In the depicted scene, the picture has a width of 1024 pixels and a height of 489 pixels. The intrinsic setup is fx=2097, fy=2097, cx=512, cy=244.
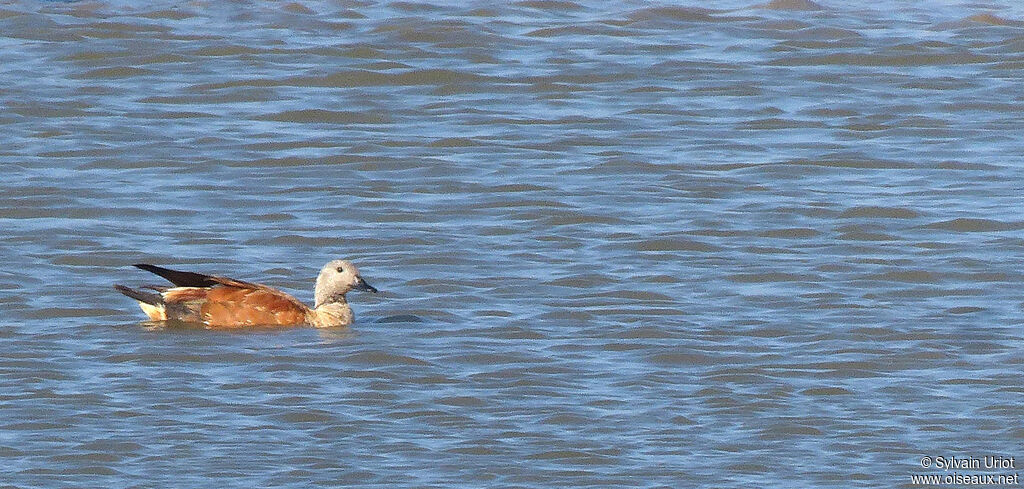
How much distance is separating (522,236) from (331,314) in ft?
5.68

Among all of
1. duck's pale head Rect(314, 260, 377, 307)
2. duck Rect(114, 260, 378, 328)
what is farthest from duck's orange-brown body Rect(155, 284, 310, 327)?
duck's pale head Rect(314, 260, 377, 307)

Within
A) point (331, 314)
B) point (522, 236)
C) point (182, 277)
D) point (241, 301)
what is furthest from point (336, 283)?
point (522, 236)

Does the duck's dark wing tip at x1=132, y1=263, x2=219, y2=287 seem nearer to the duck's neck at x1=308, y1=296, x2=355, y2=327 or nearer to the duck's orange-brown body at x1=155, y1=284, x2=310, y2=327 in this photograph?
the duck's orange-brown body at x1=155, y1=284, x2=310, y2=327

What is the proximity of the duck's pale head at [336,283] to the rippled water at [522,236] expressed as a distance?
18 centimetres

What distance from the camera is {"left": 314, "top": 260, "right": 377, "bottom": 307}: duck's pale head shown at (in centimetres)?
970

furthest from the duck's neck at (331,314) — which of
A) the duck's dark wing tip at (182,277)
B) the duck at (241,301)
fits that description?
the duck's dark wing tip at (182,277)

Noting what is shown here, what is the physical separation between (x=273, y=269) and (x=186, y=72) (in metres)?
4.93

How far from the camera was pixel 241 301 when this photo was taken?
9.56 m

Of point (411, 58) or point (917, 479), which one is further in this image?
point (411, 58)

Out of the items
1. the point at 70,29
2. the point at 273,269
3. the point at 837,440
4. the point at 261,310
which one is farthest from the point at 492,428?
the point at 70,29

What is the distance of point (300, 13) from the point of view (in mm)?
17109

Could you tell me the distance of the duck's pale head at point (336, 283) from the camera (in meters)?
9.70

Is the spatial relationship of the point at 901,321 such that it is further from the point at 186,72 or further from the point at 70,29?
the point at 70,29

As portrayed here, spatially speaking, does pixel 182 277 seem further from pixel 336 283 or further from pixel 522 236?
pixel 522 236
